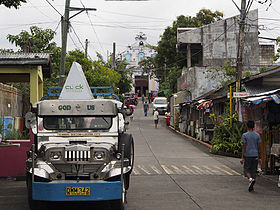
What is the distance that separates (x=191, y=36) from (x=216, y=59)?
2.85m

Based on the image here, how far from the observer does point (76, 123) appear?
30.3ft

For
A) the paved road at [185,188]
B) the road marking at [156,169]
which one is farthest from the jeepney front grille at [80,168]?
the road marking at [156,169]

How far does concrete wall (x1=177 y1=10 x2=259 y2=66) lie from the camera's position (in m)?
35.1

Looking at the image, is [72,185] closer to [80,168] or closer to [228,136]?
[80,168]

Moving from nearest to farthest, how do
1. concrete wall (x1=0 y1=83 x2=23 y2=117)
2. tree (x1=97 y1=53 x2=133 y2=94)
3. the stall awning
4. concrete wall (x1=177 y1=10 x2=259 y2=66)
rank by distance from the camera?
the stall awning → concrete wall (x1=0 y1=83 x2=23 y2=117) → concrete wall (x1=177 y1=10 x2=259 y2=66) → tree (x1=97 y1=53 x2=133 y2=94)

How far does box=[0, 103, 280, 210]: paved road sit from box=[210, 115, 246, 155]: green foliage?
1453 millimetres

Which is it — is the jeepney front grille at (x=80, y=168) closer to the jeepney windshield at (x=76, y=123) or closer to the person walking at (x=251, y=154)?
the jeepney windshield at (x=76, y=123)

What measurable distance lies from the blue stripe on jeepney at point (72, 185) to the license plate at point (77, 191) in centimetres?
6

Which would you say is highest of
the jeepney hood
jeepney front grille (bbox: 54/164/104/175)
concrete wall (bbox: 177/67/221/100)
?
concrete wall (bbox: 177/67/221/100)

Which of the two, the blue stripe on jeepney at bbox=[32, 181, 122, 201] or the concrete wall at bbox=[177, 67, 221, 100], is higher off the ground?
the concrete wall at bbox=[177, 67, 221, 100]

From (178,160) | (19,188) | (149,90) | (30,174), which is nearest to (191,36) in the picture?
(178,160)

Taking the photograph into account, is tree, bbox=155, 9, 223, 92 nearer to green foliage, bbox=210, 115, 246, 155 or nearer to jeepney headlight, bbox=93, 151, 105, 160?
green foliage, bbox=210, 115, 246, 155

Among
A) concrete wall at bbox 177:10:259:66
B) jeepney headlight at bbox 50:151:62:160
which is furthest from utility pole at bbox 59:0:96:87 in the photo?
concrete wall at bbox 177:10:259:66

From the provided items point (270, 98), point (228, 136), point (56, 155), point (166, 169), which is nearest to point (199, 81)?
point (228, 136)
